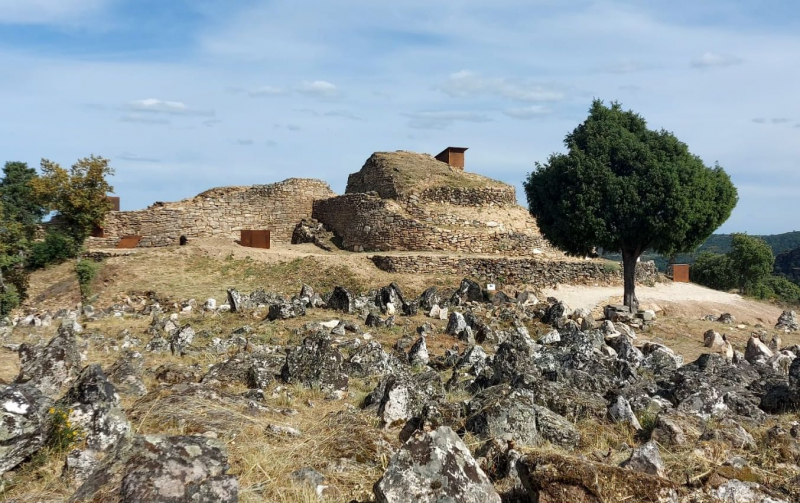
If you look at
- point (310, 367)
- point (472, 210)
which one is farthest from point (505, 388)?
point (472, 210)

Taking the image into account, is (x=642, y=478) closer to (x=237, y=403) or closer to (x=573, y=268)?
(x=237, y=403)

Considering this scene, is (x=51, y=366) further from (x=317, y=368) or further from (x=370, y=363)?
(x=370, y=363)

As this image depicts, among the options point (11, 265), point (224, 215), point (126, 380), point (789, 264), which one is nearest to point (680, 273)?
point (224, 215)

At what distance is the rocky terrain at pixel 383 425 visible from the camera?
14.6 ft

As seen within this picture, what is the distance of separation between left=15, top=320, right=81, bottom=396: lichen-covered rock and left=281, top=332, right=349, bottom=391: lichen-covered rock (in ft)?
8.87

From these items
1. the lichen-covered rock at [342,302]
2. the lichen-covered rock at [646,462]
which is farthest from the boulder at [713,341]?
the lichen-covered rock at [646,462]

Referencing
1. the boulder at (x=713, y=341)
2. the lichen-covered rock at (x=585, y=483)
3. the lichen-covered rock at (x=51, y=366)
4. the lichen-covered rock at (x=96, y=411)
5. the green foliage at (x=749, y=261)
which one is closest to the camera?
the lichen-covered rock at (x=585, y=483)

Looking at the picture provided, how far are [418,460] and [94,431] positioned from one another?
9.22 ft

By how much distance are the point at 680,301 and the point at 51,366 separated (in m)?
25.8

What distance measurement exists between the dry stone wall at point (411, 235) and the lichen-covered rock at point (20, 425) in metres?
26.0

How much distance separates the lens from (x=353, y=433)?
19.7 feet

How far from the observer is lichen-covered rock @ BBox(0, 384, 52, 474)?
16.4ft

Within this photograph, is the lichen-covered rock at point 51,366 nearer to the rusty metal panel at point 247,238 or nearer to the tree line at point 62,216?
the tree line at point 62,216

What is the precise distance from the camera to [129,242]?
107 ft
